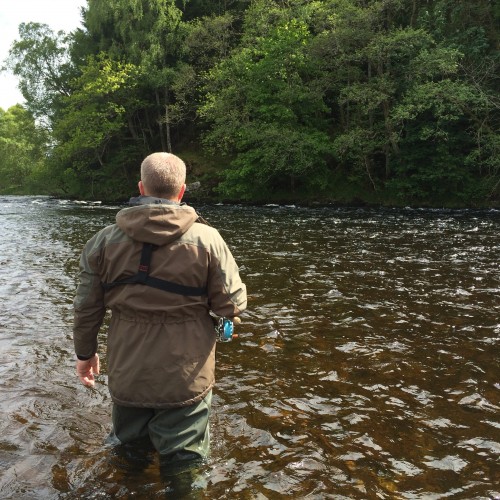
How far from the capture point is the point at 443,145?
26.1 m

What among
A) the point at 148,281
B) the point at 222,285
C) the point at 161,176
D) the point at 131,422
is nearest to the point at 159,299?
the point at 148,281

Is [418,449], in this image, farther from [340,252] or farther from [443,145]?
[443,145]

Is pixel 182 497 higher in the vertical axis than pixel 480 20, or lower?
lower

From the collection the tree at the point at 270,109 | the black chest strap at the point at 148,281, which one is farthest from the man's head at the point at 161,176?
the tree at the point at 270,109

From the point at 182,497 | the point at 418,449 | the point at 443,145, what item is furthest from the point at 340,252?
the point at 443,145

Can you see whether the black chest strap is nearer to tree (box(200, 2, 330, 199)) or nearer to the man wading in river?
the man wading in river

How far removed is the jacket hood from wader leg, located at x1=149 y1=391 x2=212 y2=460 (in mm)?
1240

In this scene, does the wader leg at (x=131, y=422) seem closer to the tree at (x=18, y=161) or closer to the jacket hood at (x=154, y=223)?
the jacket hood at (x=154, y=223)

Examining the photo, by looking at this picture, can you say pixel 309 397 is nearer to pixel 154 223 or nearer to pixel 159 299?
pixel 159 299

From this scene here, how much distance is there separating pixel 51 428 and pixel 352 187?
2808 centimetres

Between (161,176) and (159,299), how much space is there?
0.86 m

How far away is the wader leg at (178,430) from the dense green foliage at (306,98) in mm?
24145

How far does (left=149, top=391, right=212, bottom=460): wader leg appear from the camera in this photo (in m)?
3.26

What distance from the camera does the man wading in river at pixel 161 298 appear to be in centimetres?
311
